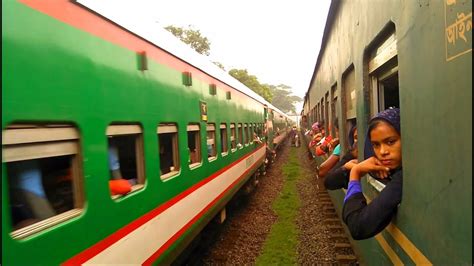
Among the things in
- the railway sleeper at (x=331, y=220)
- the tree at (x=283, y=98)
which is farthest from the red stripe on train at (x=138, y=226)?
the tree at (x=283, y=98)

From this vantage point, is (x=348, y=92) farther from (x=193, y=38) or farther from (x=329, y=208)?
(x=193, y=38)

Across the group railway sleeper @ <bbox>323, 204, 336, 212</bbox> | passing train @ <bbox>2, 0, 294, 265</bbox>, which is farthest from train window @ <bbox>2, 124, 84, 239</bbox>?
railway sleeper @ <bbox>323, 204, 336, 212</bbox>

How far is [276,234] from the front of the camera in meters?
6.92

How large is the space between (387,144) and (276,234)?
4.76m

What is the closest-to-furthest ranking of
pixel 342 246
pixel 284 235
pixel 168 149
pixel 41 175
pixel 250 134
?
pixel 41 175 < pixel 168 149 < pixel 342 246 < pixel 284 235 < pixel 250 134

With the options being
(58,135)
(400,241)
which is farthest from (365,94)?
(58,135)

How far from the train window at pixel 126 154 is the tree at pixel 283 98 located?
116 m

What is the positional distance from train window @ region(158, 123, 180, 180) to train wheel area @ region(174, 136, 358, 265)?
3.82ft

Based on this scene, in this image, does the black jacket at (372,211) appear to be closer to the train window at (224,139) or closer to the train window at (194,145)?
the train window at (194,145)

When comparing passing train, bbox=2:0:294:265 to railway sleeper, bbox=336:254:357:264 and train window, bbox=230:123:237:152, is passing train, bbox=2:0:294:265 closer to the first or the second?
railway sleeper, bbox=336:254:357:264

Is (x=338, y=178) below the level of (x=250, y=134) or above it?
below

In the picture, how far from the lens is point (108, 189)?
271 cm

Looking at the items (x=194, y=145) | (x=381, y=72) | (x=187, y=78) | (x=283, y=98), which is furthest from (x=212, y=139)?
(x=283, y=98)

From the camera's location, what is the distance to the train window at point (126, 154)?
292 centimetres
